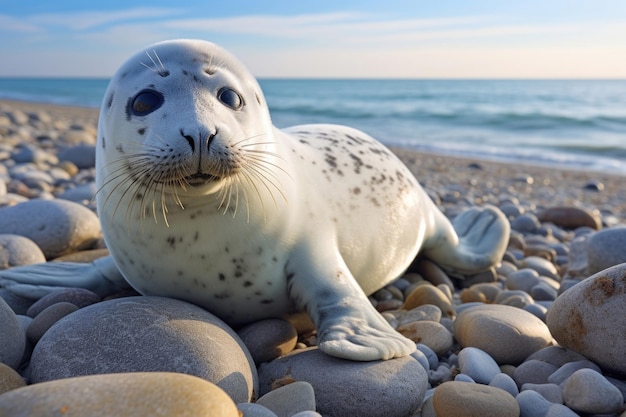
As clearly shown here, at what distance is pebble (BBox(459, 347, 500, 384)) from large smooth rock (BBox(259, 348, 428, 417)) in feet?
0.71

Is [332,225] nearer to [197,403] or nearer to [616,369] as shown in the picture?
[616,369]

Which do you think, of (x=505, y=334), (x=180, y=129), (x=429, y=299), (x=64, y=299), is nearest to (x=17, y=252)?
(x=64, y=299)

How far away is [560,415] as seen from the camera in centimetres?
205

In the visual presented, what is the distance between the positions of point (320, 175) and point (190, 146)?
106cm

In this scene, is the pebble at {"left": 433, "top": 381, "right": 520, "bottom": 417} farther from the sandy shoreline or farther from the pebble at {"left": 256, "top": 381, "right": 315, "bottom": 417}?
the sandy shoreline

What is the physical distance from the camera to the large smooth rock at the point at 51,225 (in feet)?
13.1

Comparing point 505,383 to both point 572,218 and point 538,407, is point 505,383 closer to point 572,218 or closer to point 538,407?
point 538,407

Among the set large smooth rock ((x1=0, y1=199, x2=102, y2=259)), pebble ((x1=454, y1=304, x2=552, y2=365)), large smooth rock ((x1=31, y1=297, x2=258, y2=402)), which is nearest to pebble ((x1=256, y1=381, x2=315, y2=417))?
large smooth rock ((x1=31, y1=297, x2=258, y2=402))

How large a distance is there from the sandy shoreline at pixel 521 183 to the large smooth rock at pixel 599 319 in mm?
4343

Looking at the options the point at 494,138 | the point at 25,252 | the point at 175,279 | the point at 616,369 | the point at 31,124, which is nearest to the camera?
the point at 616,369

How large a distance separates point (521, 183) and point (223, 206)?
7.32m

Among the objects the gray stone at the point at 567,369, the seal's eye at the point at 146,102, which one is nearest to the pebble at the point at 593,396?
the gray stone at the point at 567,369

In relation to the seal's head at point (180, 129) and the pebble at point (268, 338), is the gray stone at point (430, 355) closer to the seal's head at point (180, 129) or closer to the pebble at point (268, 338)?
the pebble at point (268, 338)

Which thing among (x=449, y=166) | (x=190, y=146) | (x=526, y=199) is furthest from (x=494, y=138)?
(x=190, y=146)
